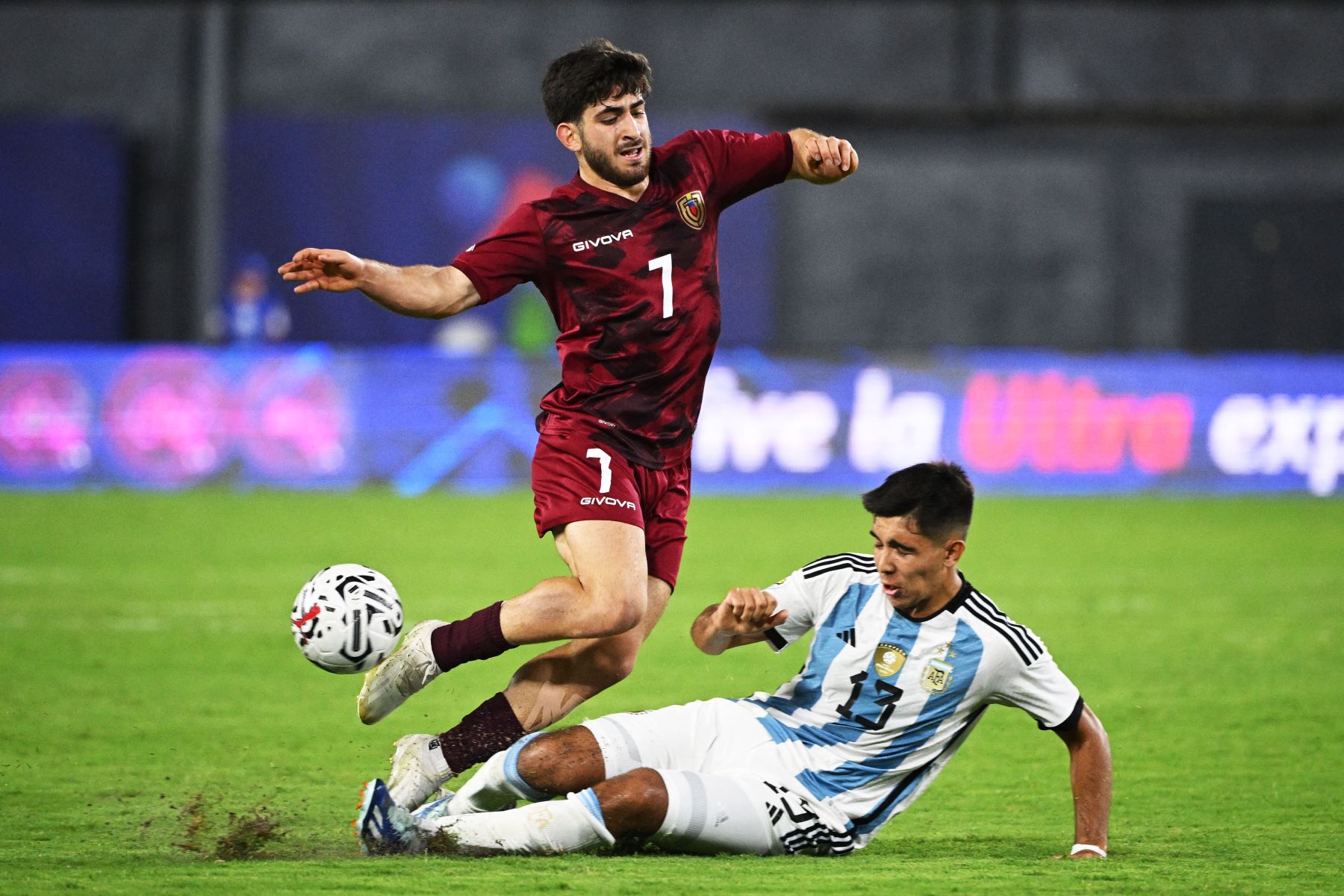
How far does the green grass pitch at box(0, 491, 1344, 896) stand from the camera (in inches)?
174

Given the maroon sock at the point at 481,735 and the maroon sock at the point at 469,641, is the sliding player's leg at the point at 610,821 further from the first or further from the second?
the maroon sock at the point at 469,641

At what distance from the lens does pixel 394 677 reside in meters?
4.92

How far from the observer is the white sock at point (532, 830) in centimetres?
441

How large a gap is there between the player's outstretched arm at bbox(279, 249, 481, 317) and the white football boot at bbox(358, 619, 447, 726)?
0.90 meters

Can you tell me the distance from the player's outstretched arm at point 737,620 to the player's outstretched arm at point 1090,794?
83 centimetres

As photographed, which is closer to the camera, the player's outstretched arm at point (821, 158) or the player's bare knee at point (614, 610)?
the player's bare knee at point (614, 610)

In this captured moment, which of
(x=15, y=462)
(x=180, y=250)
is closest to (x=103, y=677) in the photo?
(x=15, y=462)

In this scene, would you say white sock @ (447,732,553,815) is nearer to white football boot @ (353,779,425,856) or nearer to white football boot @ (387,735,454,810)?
white football boot @ (387,735,454,810)

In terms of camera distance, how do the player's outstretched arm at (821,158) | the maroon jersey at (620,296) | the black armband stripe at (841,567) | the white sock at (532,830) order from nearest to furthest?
the white sock at (532,830) → the black armband stripe at (841,567) → the maroon jersey at (620,296) → the player's outstretched arm at (821,158)

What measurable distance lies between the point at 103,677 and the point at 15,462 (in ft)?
25.7

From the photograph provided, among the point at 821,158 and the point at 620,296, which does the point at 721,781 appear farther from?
the point at 821,158

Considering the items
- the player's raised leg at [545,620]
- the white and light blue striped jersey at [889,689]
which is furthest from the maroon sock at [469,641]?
the white and light blue striped jersey at [889,689]

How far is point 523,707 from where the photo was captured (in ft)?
16.7

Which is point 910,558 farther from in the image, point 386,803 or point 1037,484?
point 1037,484
